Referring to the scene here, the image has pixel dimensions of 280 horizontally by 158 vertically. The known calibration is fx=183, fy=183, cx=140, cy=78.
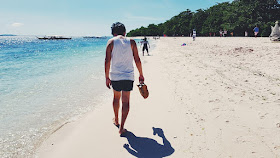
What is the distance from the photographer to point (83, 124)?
392 cm

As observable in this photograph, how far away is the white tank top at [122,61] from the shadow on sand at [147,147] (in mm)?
1052

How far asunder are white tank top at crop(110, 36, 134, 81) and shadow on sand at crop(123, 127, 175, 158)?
3.45 ft

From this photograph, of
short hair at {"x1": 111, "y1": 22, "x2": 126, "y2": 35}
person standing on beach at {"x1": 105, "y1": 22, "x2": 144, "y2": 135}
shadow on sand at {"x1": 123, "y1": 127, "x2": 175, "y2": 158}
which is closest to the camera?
shadow on sand at {"x1": 123, "y1": 127, "x2": 175, "y2": 158}

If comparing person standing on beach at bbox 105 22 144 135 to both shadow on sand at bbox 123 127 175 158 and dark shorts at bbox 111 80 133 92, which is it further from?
shadow on sand at bbox 123 127 175 158

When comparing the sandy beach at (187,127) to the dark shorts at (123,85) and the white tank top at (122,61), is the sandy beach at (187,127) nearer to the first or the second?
the dark shorts at (123,85)

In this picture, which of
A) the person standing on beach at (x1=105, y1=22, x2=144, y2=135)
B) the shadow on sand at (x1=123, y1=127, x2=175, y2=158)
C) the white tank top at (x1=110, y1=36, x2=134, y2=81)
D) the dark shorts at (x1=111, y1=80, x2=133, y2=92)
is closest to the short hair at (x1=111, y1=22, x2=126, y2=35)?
the person standing on beach at (x1=105, y1=22, x2=144, y2=135)

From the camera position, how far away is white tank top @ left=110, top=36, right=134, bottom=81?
2.99 metres

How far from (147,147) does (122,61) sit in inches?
57.2

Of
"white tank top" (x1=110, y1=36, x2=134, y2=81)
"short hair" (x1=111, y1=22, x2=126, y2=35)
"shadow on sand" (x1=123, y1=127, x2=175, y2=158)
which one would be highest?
"short hair" (x1=111, y1=22, x2=126, y2=35)

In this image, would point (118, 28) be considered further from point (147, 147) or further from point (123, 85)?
point (147, 147)

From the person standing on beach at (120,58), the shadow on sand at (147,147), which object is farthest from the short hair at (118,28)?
the shadow on sand at (147,147)

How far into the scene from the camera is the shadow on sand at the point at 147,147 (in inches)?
107

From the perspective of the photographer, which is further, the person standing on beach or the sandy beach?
the person standing on beach

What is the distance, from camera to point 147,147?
2.92m
